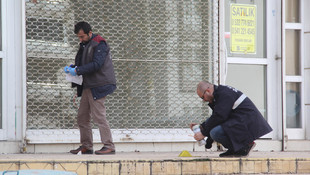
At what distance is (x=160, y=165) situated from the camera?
19.5 feet

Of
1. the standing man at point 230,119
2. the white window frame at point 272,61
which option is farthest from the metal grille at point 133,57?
the standing man at point 230,119

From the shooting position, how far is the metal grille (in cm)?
772

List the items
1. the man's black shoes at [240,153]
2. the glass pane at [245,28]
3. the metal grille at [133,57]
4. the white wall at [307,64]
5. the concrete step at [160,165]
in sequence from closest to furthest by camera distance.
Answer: the concrete step at [160,165], the man's black shoes at [240,153], the metal grille at [133,57], the glass pane at [245,28], the white wall at [307,64]

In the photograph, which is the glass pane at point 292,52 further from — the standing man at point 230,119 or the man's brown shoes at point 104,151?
the man's brown shoes at point 104,151

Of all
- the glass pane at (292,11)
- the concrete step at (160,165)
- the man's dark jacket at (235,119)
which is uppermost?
the glass pane at (292,11)

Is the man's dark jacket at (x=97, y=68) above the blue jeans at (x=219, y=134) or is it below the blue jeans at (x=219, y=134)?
above

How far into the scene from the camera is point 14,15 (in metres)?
7.62

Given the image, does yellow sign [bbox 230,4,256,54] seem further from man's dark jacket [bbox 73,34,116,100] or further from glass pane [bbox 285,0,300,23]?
man's dark jacket [bbox 73,34,116,100]

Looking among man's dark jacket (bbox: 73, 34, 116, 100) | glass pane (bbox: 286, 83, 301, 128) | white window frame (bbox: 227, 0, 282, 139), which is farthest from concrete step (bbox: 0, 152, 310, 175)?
glass pane (bbox: 286, 83, 301, 128)

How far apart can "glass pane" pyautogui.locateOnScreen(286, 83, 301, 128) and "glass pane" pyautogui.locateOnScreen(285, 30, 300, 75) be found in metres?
0.25

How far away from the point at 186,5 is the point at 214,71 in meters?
1.07

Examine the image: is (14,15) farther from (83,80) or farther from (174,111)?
(174,111)

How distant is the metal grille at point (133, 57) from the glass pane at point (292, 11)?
1.51 meters

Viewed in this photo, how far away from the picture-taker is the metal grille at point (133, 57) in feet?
25.3
